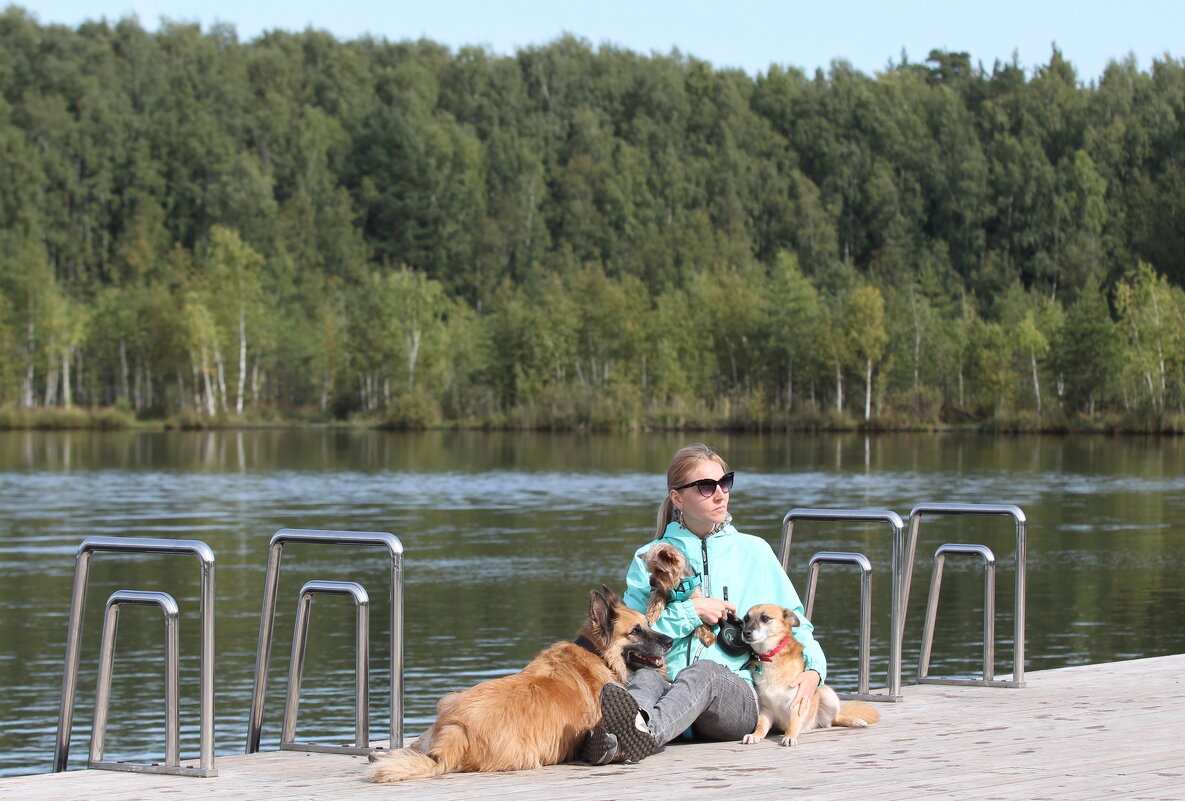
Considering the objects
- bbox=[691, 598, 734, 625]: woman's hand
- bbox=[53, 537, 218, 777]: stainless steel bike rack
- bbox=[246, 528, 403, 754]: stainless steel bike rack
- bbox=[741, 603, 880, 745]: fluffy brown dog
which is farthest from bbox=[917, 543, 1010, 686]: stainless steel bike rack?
A: bbox=[53, 537, 218, 777]: stainless steel bike rack

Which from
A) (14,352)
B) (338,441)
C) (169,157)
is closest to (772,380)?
(338,441)

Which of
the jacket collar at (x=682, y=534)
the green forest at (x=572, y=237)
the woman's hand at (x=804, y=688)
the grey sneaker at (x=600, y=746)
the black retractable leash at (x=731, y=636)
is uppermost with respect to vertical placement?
the green forest at (x=572, y=237)

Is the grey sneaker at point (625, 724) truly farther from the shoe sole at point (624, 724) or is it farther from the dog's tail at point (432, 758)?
the dog's tail at point (432, 758)

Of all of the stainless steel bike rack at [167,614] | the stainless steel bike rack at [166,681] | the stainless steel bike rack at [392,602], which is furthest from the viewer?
the stainless steel bike rack at [392,602]

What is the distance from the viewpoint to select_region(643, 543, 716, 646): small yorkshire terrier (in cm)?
609

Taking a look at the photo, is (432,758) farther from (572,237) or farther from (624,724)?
(572,237)

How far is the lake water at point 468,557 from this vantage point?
16.8 m

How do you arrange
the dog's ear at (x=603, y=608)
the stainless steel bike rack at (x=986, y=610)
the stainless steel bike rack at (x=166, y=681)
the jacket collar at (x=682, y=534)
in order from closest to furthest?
the dog's ear at (x=603, y=608) → the stainless steel bike rack at (x=166, y=681) → the jacket collar at (x=682, y=534) → the stainless steel bike rack at (x=986, y=610)

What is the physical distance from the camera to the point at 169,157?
129375 mm

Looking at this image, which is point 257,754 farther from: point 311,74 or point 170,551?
point 311,74

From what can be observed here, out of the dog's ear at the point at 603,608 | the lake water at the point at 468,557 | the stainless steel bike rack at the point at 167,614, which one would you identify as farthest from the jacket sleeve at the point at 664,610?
the lake water at the point at 468,557

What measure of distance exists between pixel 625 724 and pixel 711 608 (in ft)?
2.52

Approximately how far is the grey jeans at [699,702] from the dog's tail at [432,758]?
0.79 m

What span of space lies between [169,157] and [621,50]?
2480 inches
